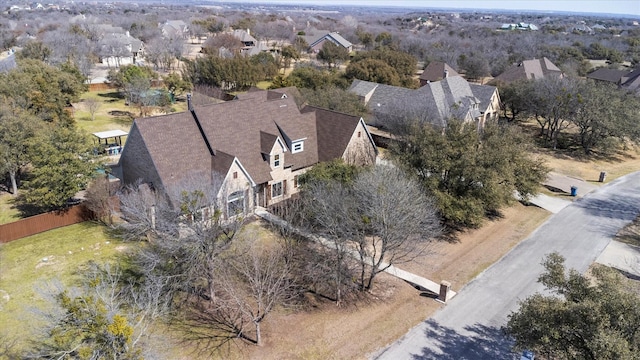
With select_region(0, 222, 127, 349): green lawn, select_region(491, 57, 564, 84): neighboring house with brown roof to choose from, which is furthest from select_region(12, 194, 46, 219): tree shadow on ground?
select_region(491, 57, 564, 84): neighboring house with brown roof

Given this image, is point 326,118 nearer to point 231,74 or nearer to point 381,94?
point 381,94

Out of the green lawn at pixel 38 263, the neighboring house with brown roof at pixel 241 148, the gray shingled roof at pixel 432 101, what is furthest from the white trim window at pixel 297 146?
the gray shingled roof at pixel 432 101

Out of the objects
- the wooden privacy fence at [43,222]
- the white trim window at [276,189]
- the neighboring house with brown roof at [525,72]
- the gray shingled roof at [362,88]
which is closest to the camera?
the wooden privacy fence at [43,222]

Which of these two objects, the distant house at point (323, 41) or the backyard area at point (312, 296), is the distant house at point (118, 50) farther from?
the backyard area at point (312, 296)

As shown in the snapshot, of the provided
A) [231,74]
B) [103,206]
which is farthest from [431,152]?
[231,74]

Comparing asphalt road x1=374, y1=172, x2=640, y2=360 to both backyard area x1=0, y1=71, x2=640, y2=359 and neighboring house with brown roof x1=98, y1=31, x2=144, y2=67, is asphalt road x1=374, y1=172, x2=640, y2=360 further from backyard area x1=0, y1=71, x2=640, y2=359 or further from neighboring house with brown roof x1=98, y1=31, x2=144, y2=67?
neighboring house with brown roof x1=98, y1=31, x2=144, y2=67
